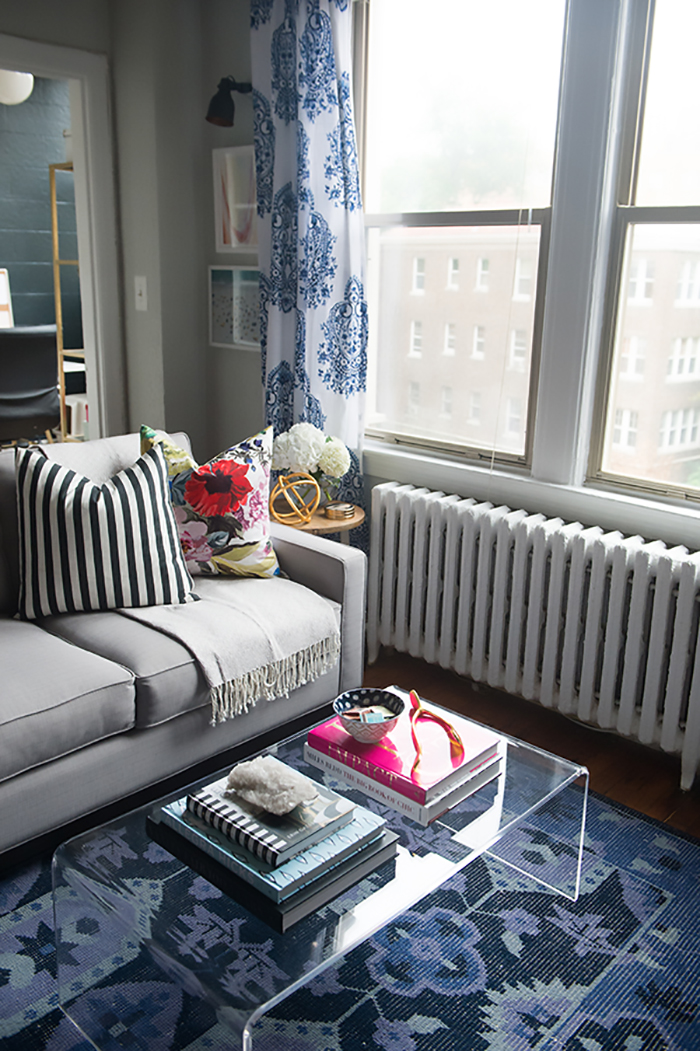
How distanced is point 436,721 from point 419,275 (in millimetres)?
1734

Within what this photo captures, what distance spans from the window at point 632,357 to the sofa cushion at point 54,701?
1.65 meters

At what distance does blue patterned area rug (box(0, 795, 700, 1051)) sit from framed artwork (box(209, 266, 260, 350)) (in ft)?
7.34

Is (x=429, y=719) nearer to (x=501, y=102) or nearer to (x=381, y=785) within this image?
(x=381, y=785)

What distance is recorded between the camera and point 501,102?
272 cm

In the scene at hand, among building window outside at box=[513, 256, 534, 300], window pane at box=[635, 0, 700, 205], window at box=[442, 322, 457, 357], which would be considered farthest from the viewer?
window at box=[442, 322, 457, 357]

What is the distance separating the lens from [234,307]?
11.8ft

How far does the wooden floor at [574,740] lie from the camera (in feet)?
7.73

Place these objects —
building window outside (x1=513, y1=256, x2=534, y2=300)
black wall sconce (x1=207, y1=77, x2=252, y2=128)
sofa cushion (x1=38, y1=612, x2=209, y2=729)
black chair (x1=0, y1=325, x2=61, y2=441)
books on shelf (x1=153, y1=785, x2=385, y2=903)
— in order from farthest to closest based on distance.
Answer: black chair (x1=0, y1=325, x2=61, y2=441) < black wall sconce (x1=207, y1=77, x2=252, y2=128) < building window outside (x1=513, y1=256, x2=534, y2=300) < sofa cushion (x1=38, y1=612, x2=209, y2=729) < books on shelf (x1=153, y1=785, x2=385, y2=903)

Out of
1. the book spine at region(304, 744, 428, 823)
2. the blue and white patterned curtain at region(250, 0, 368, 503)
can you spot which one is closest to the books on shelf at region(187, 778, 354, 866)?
the book spine at region(304, 744, 428, 823)

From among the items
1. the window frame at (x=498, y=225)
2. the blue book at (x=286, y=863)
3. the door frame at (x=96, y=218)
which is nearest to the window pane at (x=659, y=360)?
the window frame at (x=498, y=225)

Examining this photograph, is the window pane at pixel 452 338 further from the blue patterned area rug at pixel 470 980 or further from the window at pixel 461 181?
the blue patterned area rug at pixel 470 980

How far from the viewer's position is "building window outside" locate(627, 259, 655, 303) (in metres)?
2.49

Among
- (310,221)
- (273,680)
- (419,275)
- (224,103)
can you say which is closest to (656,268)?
(419,275)

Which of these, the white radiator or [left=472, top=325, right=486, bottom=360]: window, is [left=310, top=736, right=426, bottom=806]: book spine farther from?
[left=472, top=325, right=486, bottom=360]: window
